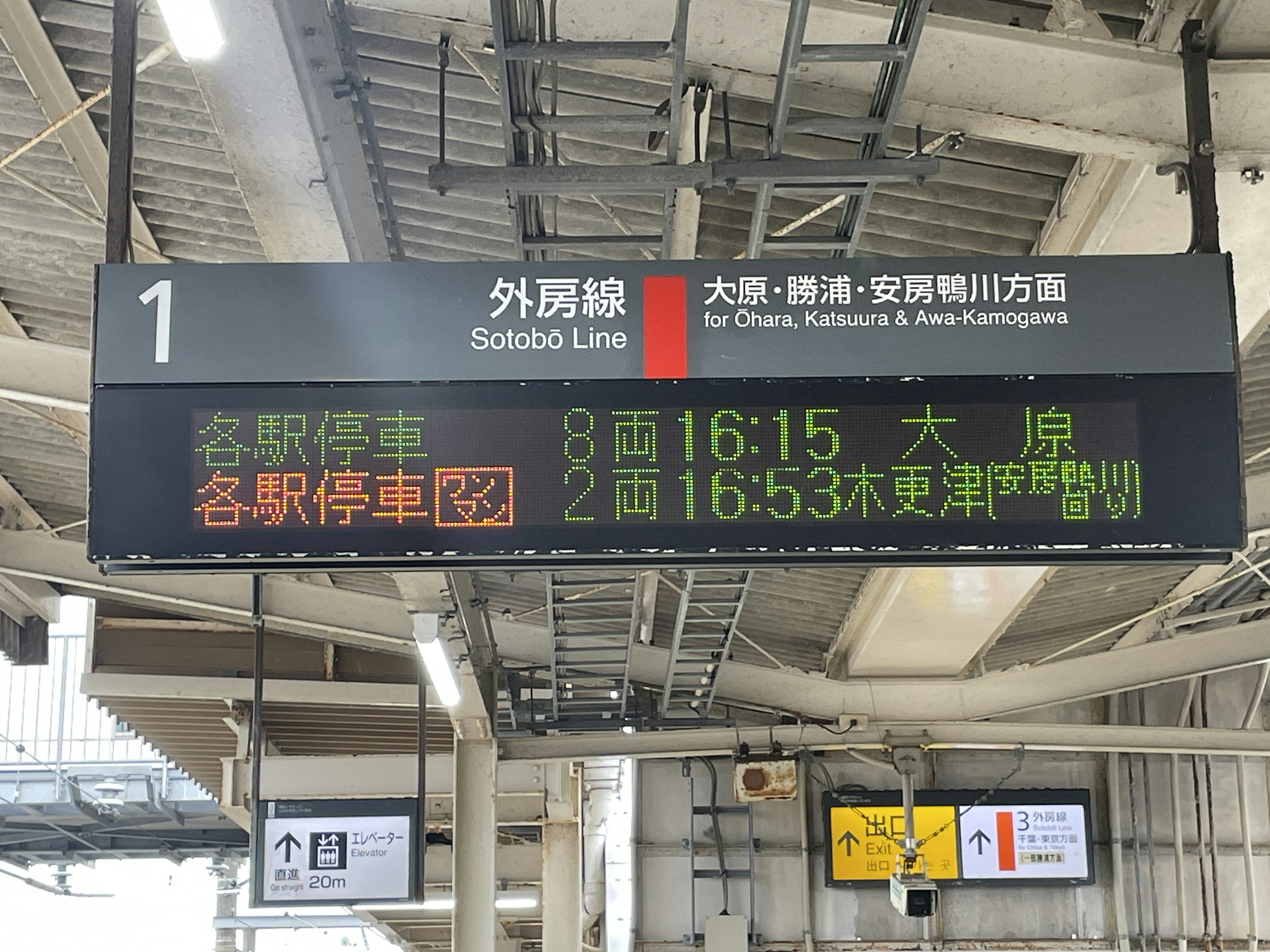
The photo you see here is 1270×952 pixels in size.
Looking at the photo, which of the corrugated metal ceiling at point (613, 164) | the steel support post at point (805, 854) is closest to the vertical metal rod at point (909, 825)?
the steel support post at point (805, 854)

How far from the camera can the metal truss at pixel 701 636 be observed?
12156 mm

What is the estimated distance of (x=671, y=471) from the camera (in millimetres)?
4691

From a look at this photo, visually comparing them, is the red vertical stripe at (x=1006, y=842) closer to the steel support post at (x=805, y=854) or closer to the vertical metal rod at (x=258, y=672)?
the steel support post at (x=805, y=854)

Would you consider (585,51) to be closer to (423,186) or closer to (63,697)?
(423,186)

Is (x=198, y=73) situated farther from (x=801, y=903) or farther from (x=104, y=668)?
(x=801, y=903)

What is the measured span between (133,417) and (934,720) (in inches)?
494

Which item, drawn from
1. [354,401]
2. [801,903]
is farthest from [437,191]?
[801,903]

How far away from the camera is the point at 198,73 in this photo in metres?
4.94

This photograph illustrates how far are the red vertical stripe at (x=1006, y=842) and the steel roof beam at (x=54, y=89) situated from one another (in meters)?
14.3

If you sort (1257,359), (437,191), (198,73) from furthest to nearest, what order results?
(1257,359) → (437,191) → (198,73)

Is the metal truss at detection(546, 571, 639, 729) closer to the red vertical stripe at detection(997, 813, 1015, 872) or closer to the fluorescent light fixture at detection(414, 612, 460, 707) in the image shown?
the fluorescent light fixture at detection(414, 612, 460, 707)

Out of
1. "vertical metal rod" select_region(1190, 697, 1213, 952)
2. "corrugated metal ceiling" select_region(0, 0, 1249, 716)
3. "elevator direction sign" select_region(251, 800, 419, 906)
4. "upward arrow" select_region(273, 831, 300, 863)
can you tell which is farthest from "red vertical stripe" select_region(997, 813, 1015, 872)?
"corrugated metal ceiling" select_region(0, 0, 1249, 716)

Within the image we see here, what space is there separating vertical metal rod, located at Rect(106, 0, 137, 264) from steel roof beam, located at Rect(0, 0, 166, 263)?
184 cm

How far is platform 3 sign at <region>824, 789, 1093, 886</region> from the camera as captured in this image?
19.1m
